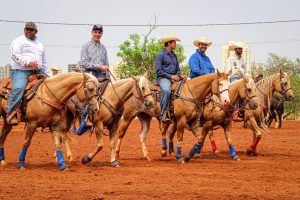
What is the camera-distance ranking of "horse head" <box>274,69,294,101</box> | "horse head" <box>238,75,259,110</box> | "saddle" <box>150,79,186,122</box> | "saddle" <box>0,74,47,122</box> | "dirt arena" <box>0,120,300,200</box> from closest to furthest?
"dirt arena" <box>0,120,300,200</box> → "saddle" <box>0,74,47,122</box> → "saddle" <box>150,79,186,122</box> → "horse head" <box>238,75,259,110</box> → "horse head" <box>274,69,294,101</box>

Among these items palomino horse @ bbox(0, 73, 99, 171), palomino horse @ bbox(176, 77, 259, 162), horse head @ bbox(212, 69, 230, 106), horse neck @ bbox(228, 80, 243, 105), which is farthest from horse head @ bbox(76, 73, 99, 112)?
horse neck @ bbox(228, 80, 243, 105)

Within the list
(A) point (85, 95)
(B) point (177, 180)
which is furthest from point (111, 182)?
(A) point (85, 95)

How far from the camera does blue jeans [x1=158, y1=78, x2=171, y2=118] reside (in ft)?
48.5

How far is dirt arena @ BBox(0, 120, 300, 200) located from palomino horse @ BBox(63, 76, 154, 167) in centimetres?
68

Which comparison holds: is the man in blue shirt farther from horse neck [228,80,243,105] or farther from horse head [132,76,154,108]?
horse head [132,76,154,108]

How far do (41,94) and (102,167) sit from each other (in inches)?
87.0

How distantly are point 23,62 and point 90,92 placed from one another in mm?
1738

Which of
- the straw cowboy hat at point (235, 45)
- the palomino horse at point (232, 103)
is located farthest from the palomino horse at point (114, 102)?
the straw cowboy hat at point (235, 45)

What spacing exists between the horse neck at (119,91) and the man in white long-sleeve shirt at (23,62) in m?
1.63

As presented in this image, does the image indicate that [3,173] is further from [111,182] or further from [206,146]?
[206,146]

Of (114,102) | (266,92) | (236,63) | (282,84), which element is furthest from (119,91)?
(282,84)

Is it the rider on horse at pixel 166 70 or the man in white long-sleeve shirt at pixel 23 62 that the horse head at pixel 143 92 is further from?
the man in white long-sleeve shirt at pixel 23 62

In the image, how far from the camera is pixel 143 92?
13477 mm

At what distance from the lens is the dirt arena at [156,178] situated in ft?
31.1
